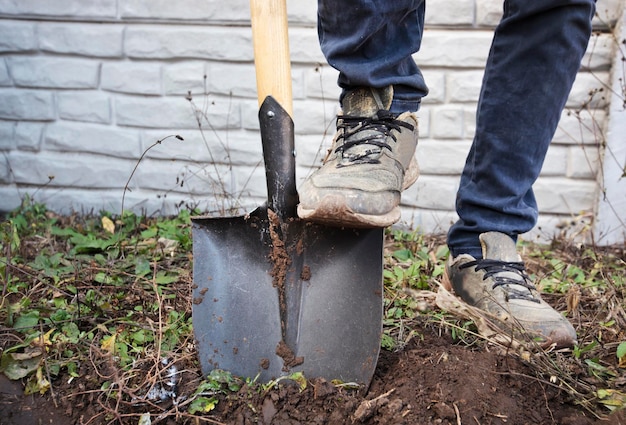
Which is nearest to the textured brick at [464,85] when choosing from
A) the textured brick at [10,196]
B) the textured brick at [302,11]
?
the textured brick at [302,11]

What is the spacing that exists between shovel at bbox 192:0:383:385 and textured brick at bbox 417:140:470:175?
1.33m

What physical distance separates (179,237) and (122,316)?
2.10ft

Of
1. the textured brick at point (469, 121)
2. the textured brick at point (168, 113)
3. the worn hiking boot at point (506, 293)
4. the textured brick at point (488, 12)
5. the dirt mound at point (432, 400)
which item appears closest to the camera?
the dirt mound at point (432, 400)

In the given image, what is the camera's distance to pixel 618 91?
2.46 meters

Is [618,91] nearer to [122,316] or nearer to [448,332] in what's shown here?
[448,332]

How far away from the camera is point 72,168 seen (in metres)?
2.80

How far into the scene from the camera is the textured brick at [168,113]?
267 cm

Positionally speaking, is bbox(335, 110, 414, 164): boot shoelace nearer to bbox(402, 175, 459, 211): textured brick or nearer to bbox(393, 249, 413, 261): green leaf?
bbox(393, 249, 413, 261): green leaf

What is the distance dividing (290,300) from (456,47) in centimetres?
159

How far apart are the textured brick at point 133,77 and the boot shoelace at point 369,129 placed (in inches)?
57.6

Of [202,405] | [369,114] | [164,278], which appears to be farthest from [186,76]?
[202,405]

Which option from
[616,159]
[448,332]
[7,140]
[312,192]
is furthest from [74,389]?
[616,159]

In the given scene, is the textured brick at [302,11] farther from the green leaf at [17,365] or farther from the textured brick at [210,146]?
the green leaf at [17,365]

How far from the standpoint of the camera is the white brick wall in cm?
Answer: 253
